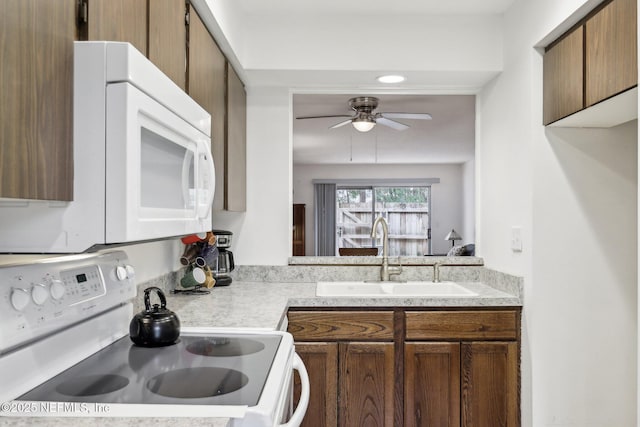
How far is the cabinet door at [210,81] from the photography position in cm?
173

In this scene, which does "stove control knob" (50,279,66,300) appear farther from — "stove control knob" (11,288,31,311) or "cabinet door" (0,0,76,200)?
"cabinet door" (0,0,76,200)

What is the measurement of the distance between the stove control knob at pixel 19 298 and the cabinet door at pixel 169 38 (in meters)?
0.68

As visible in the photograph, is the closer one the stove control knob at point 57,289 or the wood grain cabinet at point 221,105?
the stove control knob at point 57,289

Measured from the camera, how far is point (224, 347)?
4.16 ft

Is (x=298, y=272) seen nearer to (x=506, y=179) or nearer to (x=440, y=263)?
(x=440, y=263)

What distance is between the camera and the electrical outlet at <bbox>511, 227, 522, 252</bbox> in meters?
2.27

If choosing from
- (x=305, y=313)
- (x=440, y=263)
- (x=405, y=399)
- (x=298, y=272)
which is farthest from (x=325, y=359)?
(x=440, y=263)

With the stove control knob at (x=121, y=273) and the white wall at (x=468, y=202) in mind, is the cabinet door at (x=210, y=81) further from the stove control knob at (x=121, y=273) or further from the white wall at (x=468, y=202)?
the white wall at (x=468, y=202)

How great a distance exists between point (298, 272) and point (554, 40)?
5.47 feet


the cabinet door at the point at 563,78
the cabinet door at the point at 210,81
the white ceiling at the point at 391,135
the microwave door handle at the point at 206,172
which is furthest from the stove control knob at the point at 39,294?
the white ceiling at the point at 391,135

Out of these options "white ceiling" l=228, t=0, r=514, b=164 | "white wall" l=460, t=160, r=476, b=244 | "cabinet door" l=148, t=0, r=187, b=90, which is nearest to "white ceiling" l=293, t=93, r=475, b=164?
"white ceiling" l=228, t=0, r=514, b=164

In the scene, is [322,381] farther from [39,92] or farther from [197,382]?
[39,92]

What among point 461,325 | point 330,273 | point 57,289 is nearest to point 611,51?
point 461,325

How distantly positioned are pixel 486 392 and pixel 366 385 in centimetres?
55
